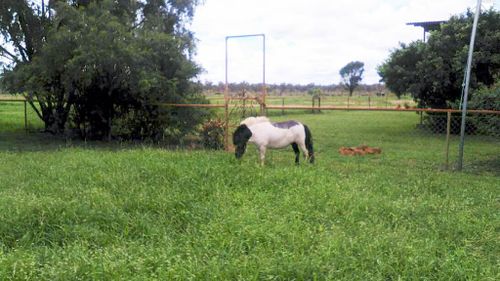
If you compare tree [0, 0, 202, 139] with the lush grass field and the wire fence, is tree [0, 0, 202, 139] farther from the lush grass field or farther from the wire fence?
the lush grass field

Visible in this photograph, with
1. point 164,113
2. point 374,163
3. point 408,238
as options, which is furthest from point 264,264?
point 164,113

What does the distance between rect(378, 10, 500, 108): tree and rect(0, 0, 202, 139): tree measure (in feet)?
27.6

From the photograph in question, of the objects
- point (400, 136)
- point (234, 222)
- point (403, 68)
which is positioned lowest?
point (400, 136)

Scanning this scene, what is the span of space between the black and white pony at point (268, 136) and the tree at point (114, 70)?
3.88 metres

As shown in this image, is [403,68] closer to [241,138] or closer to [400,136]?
[400,136]

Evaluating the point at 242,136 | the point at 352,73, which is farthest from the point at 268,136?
the point at 352,73

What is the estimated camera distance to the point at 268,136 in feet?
27.7

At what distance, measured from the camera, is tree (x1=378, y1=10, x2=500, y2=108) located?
15.5 metres

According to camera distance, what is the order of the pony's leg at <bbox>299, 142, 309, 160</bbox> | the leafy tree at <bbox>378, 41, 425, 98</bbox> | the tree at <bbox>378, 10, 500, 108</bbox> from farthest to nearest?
the leafy tree at <bbox>378, 41, 425, 98</bbox> < the tree at <bbox>378, 10, 500, 108</bbox> < the pony's leg at <bbox>299, 142, 309, 160</bbox>

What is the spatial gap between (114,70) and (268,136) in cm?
510

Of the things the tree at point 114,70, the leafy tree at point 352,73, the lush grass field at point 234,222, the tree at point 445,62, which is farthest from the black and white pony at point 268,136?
the leafy tree at point 352,73

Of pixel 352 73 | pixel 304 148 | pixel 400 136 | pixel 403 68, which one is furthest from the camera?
pixel 352 73

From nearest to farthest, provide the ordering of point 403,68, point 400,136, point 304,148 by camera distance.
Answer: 1. point 304,148
2. point 400,136
3. point 403,68

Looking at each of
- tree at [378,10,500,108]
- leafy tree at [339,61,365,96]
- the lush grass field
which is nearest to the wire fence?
tree at [378,10,500,108]
